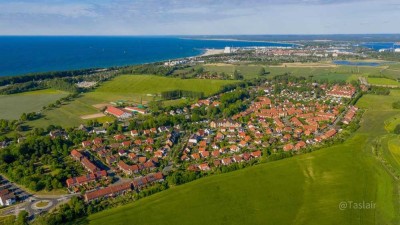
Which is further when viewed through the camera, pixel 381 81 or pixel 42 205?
pixel 381 81

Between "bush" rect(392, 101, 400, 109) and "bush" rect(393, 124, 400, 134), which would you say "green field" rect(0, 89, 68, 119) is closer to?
"bush" rect(393, 124, 400, 134)

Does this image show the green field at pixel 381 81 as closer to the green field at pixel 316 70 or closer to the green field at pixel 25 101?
the green field at pixel 316 70

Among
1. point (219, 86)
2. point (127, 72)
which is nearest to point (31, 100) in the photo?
point (127, 72)

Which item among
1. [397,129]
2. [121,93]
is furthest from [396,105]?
[121,93]

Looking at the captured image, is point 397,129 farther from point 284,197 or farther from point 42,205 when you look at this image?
point 42,205

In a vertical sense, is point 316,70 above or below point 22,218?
above

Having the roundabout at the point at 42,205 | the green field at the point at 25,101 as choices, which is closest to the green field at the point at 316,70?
the green field at the point at 25,101

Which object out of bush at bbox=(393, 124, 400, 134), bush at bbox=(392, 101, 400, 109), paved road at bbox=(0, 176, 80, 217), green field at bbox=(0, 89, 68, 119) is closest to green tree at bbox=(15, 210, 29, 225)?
paved road at bbox=(0, 176, 80, 217)
